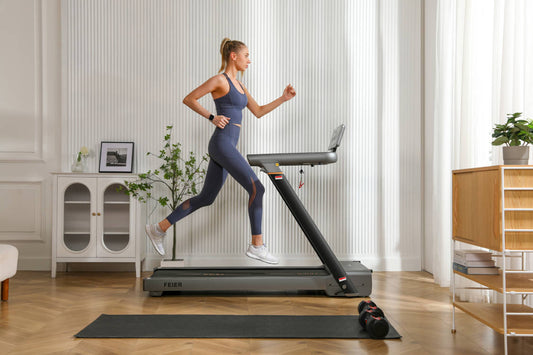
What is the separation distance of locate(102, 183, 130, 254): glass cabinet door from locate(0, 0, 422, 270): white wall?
30 centimetres

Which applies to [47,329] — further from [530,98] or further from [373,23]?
[373,23]

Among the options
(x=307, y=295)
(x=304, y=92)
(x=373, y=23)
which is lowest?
(x=307, y=295)

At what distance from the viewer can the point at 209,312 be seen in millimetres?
3082

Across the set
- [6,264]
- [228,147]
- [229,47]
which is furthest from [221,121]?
[6,264]

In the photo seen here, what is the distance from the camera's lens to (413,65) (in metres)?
A: 4.73

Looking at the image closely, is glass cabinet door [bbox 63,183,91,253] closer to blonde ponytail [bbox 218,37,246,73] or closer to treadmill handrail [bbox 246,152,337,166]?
blonde ponytail [bbox 218,37,246,73]

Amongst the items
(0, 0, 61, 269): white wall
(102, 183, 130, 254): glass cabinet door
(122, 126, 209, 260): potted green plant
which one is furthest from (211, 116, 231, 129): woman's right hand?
(0, 0, 61, 269): white wall

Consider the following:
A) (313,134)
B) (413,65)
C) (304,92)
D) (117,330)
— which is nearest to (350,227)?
(313,134)

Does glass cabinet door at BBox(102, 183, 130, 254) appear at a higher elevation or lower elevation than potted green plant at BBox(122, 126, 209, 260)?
lower

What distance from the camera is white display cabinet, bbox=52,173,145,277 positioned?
4.27m

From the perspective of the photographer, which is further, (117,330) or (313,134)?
(313,134)

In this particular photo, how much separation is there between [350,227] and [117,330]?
2.63 metres

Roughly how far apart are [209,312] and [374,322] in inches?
43.2

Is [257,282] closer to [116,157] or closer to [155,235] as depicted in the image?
[155,235]
